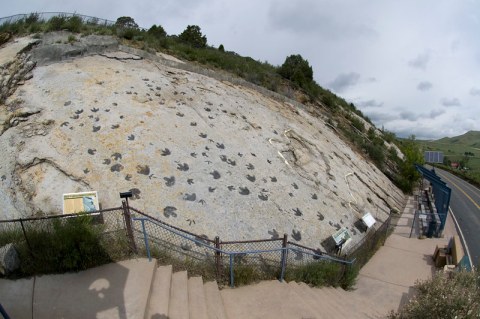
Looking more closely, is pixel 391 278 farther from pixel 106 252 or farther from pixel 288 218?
pixel 106 252

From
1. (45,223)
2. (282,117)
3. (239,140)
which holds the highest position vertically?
(282,117)

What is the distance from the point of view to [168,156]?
9.78m

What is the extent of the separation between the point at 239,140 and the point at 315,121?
324 inches

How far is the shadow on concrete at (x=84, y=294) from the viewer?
17.0 ft

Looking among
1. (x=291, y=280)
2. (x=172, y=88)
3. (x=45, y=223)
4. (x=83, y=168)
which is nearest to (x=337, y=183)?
(x=291, y=280)

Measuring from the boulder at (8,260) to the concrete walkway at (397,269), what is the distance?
808 centimetres

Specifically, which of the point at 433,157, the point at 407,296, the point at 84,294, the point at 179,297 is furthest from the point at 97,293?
the point at 433,157

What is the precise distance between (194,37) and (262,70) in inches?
283

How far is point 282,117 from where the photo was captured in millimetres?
15805

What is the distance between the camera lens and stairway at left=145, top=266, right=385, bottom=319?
5.92 metres

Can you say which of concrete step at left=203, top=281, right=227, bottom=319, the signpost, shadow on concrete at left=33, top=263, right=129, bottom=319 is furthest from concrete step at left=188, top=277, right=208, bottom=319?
the signpost

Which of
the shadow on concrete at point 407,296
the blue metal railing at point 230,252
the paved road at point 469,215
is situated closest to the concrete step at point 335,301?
the blue metal railing at point 230,252

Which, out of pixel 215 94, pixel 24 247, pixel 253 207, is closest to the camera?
pixel 24 247

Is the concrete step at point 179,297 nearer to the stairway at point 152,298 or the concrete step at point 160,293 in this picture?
the stairway at point 152,298
